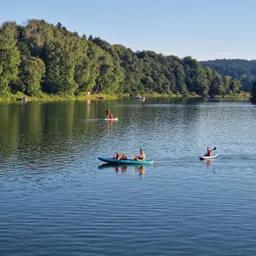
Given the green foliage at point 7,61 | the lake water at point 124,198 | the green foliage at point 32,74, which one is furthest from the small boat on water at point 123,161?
the green foliage at point 32,74

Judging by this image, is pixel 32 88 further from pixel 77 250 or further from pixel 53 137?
pixel 77 250

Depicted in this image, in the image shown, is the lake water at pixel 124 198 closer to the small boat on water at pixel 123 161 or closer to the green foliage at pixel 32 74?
the small boat on water at pixel 123 161

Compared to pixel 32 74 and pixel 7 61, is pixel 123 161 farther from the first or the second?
pixel 32 74

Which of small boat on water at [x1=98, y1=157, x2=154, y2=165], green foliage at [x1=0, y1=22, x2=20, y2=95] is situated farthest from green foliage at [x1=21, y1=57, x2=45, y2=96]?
small boat on water at [x1=98, y1=157, x2=154, y2=165]

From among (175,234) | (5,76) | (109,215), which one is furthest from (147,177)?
(5,76)

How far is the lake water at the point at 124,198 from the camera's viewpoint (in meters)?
34.0

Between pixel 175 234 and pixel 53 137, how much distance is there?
183ft

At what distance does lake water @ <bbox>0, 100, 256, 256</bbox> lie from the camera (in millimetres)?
34000

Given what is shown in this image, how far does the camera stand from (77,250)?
106 ft

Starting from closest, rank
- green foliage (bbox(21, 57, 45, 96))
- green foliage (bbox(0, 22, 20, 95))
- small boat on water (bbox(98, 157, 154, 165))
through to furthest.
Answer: small boat on water (bbox(98, 157, 154, 165)) → green foliage (bbox(0, 22, 20, 95)) → green foliage (bbox(21, 57, 45, 96))

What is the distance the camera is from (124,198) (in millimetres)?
45844

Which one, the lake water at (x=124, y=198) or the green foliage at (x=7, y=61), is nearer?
the lake water at (x=124, y=198)

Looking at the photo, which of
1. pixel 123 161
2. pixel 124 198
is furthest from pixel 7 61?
pixel 124 198

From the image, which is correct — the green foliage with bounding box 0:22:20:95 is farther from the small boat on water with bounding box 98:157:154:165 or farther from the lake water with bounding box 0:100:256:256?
the small boat on water with bounding box 98:157:154:165
